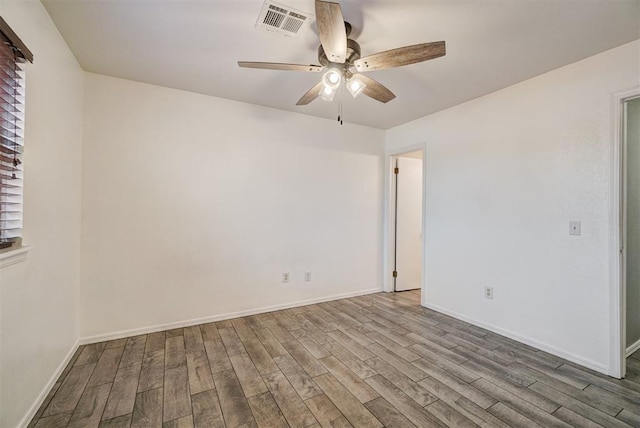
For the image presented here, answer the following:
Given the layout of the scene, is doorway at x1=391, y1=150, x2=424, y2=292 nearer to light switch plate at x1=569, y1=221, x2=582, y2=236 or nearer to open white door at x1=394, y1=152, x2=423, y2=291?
open white door at x1=394, y1=152, x2=423, y2=291

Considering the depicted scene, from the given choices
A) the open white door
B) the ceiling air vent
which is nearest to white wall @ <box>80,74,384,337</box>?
the open white door

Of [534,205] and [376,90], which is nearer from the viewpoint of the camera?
[376,90]

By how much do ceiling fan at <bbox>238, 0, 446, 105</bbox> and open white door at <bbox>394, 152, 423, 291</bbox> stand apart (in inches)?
85.4

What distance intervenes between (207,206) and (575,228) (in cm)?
338

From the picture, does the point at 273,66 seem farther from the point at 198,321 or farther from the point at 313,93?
the point at 198,321

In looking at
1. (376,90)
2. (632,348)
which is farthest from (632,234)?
(376,90)

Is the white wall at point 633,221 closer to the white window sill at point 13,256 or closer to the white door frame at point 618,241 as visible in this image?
the white door frame at point 618,241

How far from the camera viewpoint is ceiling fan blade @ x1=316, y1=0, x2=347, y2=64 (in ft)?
4.18

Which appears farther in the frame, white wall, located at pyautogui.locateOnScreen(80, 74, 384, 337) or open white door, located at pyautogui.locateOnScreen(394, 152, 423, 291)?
open white door, located at pyautogui.locateOnScreen(394, 152, 423, 291)

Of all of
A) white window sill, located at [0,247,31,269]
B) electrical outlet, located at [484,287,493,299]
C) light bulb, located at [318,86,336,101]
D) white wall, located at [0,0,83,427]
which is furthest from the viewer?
electrical outlet, located at [484,287,493,299]

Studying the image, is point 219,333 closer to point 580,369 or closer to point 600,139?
point 580,369

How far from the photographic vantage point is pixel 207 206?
2.87 metres

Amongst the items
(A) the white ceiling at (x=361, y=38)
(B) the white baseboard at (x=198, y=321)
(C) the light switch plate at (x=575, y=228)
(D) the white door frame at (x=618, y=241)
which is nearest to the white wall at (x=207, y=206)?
(B) the white baseboard at (x=198, y=321)

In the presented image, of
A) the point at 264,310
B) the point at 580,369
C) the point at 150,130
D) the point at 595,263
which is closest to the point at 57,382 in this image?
the point at 264,310
